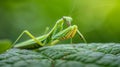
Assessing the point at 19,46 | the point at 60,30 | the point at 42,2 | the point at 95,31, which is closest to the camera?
the point at 19,46

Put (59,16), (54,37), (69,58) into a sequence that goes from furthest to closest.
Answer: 1. (59,16)
2. (54,37)
3. (69,58)

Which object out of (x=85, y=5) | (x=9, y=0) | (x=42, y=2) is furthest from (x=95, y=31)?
(x=9, y=0)

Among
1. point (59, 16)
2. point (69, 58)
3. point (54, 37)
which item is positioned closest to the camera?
point (69, 58)

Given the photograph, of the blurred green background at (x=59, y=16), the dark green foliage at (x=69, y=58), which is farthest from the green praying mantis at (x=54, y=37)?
the blurred green background at (x=59, y=16)

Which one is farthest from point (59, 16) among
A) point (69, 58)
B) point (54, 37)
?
point (69, 58)

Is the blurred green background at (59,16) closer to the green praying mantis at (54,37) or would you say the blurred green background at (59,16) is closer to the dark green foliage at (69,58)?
the green praying mantis at (54,37)

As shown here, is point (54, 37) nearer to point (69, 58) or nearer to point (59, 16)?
point (69, 58)

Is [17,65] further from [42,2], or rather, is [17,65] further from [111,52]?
[42,2]
